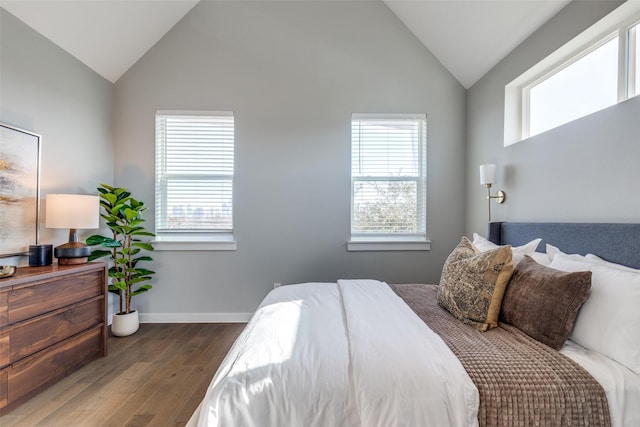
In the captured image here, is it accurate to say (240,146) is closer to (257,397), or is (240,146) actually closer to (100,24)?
(100,24)

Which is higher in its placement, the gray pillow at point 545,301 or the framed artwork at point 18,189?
the framed artwork at point 18,189

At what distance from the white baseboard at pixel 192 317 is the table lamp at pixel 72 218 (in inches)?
40.0

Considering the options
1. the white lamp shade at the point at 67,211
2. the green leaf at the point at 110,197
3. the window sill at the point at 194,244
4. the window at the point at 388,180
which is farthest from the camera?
the window at the point at 388,180

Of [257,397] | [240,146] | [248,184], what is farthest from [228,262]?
[257,397]

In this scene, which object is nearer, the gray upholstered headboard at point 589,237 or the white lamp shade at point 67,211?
the gray upholstered headboard at point 589,237

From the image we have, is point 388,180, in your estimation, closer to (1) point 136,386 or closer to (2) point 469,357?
(2) point 469,357

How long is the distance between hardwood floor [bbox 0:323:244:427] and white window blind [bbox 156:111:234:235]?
3.67 feet

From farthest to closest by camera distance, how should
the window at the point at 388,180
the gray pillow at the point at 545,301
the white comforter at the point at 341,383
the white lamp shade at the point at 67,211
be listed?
the window at the point at 388,180 < the white lamp shade at the point at 67,211 < the gray pillow at the point at 545,301 < the white comforter at the point at 341,383

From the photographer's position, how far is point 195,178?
2941 millimetres

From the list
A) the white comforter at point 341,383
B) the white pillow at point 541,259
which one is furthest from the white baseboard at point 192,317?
the white pillow at point 541,259

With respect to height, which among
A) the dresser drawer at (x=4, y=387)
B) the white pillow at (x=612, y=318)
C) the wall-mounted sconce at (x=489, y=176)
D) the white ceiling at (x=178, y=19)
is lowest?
the dresser drawer at (x=4, y=387)

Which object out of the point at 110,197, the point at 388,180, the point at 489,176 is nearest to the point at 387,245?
the point at 388,180

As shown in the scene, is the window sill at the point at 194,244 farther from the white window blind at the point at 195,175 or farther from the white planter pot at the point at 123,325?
the white planter pot at the point at 123,325

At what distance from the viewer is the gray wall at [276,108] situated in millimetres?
2857
